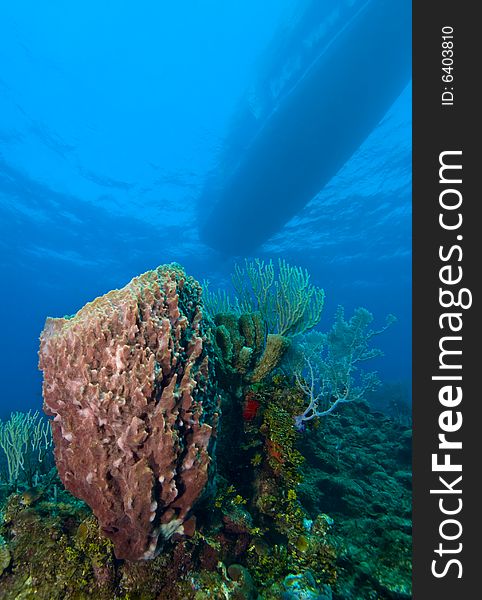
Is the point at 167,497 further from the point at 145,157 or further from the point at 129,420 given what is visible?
the point at 145,157

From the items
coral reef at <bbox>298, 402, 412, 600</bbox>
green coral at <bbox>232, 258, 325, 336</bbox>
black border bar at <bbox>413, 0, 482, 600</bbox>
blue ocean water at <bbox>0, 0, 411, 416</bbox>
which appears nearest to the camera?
black border bar at <bbox>413, 0, 482, 600</bbox>

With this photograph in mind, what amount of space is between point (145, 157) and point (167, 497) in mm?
31927

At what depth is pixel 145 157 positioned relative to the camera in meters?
29.0

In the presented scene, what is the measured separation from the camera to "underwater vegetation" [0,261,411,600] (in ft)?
7.82

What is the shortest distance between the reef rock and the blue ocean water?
19.4 meters

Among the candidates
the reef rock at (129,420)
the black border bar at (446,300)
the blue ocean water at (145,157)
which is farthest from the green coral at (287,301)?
the blue ocean water at (145,157)

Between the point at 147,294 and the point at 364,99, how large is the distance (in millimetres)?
19553

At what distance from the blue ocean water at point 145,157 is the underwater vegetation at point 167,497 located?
19.3 metres

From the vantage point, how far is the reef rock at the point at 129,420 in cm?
234

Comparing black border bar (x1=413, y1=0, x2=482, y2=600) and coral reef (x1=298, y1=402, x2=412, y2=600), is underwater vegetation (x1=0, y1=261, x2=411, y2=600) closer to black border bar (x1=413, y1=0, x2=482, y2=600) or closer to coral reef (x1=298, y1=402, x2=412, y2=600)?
coral reef (x1=298, y1=402, x2=412, y2=600)

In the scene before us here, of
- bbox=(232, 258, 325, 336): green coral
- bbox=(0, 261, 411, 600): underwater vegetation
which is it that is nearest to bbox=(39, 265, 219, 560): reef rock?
bbox=(0, 261, 411, 600): underwater vegetation

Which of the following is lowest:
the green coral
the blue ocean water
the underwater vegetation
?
the underwater vegetation

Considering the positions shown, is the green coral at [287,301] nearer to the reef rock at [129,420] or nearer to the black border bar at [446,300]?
the black border bar at [446,300]

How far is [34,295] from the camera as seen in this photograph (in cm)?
5072
